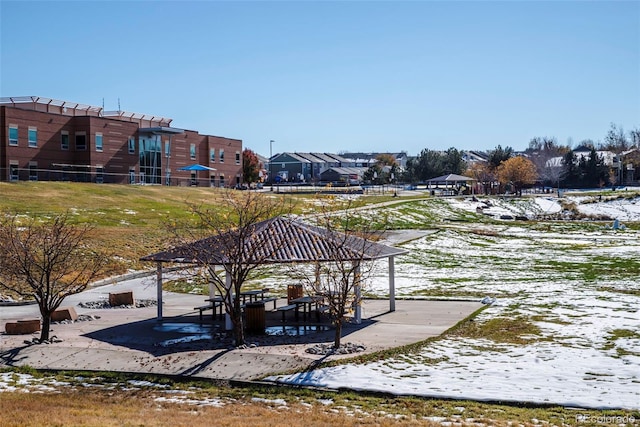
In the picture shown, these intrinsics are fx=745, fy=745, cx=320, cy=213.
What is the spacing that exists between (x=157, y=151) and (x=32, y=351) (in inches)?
2344

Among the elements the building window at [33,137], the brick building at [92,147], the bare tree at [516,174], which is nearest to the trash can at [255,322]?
the brick building at [92,147]

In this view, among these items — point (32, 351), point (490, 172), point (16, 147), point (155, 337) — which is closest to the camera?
point (32, 351)

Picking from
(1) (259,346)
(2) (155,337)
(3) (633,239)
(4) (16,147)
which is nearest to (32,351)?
(2) (155,337)

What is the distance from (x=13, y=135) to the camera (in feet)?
201

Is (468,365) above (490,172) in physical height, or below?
below

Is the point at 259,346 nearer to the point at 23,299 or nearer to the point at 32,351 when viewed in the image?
the point at 32,351

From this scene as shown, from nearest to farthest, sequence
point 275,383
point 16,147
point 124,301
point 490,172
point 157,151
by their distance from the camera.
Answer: point 275,383 → point 124,301 → point 16,147 → point 157,151 → point 490,172

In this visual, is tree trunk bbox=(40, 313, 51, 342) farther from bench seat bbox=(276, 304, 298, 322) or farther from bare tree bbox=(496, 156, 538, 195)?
bare tree bbox=(496, 156, 538, 195)

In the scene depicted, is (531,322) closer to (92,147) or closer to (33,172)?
(33,172)

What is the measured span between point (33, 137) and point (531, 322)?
52.2m

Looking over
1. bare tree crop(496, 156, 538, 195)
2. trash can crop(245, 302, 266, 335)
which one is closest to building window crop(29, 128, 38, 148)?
trash can crop(245, 302, 266, 335)

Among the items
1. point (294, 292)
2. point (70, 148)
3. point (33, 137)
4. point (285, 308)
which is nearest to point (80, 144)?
point (70, 148)

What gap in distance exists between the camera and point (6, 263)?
950 inches

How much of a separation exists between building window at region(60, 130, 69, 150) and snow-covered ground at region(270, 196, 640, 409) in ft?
117
